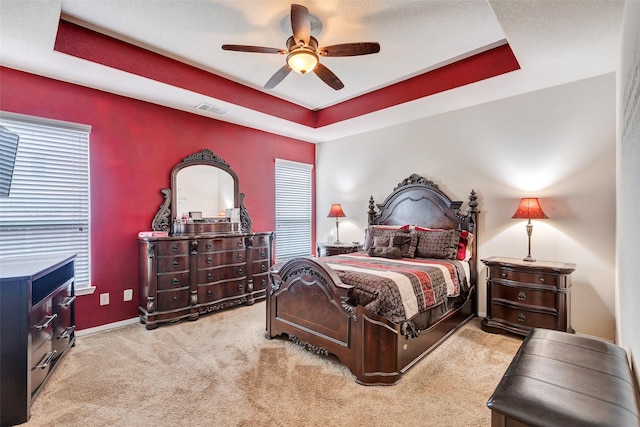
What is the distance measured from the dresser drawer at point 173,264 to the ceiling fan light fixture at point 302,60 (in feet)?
8.41

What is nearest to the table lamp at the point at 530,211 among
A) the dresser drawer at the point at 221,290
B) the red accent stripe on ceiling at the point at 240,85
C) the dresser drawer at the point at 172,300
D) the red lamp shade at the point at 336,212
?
the red accent stripe on ceiling at the point at 240,85

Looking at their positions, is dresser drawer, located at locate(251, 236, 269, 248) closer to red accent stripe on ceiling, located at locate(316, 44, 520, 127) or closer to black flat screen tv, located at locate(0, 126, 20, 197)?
red accent stripe on ceiling, located at locate(316, 44, 520, 127)

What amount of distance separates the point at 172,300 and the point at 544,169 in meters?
4.55

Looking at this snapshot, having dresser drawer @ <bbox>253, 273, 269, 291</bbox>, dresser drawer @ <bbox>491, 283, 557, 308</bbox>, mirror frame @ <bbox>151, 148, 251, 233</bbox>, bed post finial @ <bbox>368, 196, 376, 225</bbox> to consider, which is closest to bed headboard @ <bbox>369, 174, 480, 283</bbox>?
bed post finial @ <bbox>368, 196, 376, 225</bbox>

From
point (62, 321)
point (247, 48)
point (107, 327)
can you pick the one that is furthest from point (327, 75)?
point (107, 327)

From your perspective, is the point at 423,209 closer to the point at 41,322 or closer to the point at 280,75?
the point at 280,75

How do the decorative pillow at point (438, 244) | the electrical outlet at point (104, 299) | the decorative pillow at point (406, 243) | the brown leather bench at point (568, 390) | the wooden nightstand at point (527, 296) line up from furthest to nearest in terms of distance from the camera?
the decorative pillow at point (406, 243) < the decorative pillow at point (438, 244) < the electrical outlet at point (104, 299) < the wooden nightstand at point (527, 296) < the brown leather bench at point (568, 390)

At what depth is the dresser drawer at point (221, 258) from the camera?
12.8 feet

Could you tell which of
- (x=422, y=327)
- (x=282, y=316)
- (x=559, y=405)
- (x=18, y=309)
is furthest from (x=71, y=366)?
(x=559, y=405)

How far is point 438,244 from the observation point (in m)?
3.71

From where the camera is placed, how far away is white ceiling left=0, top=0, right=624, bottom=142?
226cm

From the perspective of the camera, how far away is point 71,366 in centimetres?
262

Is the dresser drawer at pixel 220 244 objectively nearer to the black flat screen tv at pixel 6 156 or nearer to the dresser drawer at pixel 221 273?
the dresser drawer at pixel 221 273

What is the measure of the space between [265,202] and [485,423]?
4114 mm
